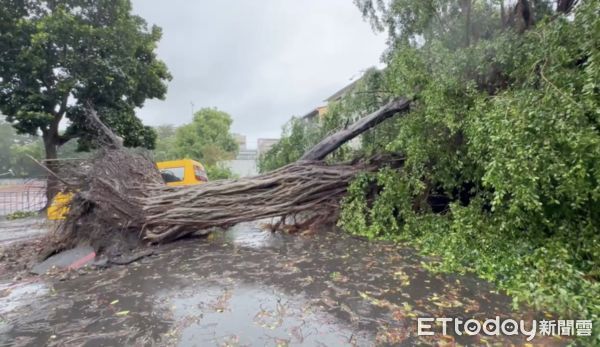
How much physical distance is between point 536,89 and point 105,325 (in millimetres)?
5075

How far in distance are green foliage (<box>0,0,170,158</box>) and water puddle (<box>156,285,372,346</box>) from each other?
1032 centimetres

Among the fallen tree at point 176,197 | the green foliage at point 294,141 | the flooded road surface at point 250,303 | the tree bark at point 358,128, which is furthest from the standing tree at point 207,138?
the flooded road surface at point 250,303

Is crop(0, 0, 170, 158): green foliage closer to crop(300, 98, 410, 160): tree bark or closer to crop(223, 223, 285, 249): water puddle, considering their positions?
crop(223, 223, 285, 249): water puddle

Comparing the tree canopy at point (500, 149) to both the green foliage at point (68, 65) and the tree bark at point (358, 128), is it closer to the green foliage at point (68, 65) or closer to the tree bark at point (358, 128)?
the tree bark at point (358, 128)

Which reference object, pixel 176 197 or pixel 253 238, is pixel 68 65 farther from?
pixel 253 238

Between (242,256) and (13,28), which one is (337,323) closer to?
(242,256)

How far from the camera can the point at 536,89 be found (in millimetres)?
3613

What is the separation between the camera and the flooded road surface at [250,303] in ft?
8.26

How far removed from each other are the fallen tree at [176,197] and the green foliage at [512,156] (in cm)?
111

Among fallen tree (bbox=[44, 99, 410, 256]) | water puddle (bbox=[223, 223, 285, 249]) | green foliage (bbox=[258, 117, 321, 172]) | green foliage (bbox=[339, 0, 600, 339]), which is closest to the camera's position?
green foliage (bbox=[339, 0, 600, 339])

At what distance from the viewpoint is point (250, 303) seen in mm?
3145

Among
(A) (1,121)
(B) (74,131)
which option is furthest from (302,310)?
(A) (1,121)

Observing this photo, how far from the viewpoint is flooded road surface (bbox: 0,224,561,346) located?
252cm

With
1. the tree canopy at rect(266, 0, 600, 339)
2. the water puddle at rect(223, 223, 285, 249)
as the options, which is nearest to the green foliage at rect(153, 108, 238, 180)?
the water puddle at rect(223, 223, 285, 249)
